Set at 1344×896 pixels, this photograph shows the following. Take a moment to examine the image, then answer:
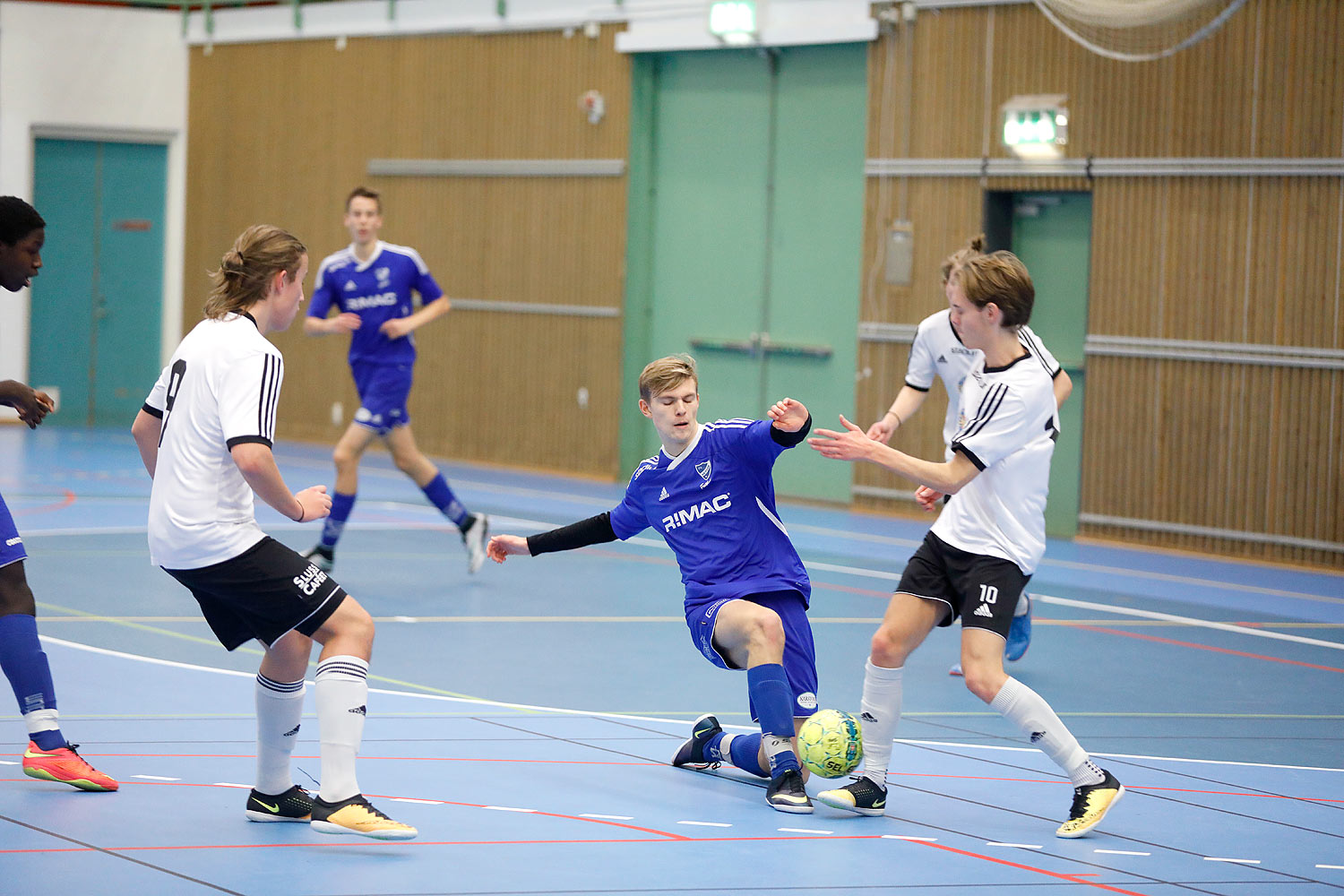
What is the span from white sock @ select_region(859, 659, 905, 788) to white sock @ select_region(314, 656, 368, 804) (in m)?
1.57

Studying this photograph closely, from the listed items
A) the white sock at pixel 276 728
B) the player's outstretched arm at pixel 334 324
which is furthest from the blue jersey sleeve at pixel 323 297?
the white sock at pixel 276 728

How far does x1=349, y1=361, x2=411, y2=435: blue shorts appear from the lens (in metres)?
9.34

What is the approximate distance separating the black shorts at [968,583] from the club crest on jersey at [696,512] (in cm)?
63

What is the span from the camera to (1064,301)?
12359 mm

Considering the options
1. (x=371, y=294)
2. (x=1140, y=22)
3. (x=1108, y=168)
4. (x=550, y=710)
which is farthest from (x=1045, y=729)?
(x=1108, y=168)

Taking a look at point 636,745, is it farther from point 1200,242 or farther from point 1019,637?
point 1200,242

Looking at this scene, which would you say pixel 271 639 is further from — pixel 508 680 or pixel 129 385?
pixel 129 385

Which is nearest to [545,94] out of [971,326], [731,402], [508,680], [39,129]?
[731,402]

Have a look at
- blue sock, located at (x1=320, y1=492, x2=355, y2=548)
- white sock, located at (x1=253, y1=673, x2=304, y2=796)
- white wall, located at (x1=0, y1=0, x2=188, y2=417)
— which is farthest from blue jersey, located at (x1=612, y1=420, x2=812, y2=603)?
white wall, located at (x1=0, y1=0, x2=188, y2=417)

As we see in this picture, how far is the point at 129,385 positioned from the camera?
738 inches

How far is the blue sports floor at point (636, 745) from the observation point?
410 cm

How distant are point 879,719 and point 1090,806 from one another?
0.68 m

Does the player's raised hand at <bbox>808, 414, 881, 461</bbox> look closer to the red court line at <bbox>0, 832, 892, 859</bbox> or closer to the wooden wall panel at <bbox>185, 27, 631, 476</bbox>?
the red court line at <bbox>0, 832, 892, 859</bbox>

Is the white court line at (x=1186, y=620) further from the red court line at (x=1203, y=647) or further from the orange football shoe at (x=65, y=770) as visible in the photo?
the orange football shoe at (x=65, y=770)
